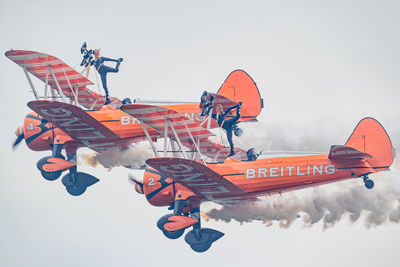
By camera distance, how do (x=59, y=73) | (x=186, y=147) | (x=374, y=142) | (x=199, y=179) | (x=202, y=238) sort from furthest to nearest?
(x=186, y=147) → (x=59, y=73) → (x=202, y=238) → (x=374, y=142) → (x=199, y=179)

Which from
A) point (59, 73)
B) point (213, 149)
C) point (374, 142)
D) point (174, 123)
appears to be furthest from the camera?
point (213, 149)

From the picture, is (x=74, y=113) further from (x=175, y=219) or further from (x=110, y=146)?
(x=175, y=219)

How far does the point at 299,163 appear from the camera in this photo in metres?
25.7

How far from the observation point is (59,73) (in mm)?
29328

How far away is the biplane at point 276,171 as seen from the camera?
25438mm

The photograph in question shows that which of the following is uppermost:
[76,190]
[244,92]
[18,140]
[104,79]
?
[104,79]

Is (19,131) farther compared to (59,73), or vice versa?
(19,131)

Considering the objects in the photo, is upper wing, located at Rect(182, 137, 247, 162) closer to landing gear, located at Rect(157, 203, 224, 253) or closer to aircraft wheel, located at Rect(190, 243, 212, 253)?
landing gear, located at Rect(157, 203, 224, 253)

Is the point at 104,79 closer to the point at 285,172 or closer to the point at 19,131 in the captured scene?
the point at 19,131

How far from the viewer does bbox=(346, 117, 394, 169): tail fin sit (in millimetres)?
25703

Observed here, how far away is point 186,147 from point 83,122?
3681mm

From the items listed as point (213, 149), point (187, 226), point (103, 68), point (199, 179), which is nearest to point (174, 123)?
point (199, 179)

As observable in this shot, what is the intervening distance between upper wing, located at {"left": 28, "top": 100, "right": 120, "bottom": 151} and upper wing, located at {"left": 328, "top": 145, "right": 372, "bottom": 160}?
690 centimetres

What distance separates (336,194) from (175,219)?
485cm
